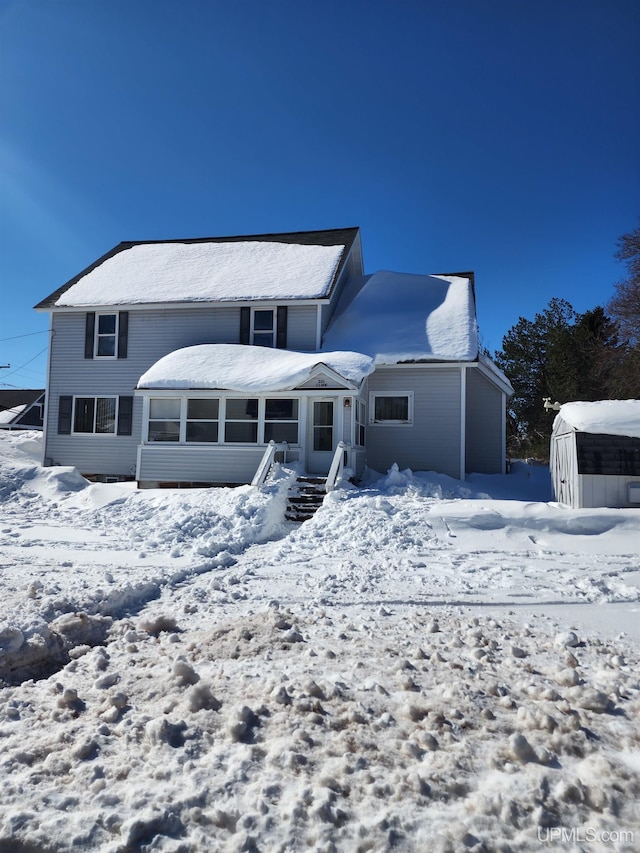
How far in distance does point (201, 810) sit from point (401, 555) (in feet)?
18.6

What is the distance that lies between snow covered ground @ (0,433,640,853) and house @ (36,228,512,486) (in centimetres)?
777

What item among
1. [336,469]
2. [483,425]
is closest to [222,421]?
[336,469]

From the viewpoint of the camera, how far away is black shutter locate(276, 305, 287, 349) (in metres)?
17.9

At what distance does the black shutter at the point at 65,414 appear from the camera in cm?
1856

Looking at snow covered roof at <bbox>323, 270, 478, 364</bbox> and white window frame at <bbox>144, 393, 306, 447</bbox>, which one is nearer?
white window frame at <bbox>144, 393, 306, 447</bbox>

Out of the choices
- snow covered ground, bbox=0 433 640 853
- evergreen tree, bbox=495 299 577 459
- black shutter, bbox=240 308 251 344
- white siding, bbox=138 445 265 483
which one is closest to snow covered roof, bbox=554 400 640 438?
snow covered ground, bbox=0 433 640 853

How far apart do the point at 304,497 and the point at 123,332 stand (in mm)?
10272

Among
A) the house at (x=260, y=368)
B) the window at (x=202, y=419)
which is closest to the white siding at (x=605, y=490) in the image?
the house at (x=260, y=368)

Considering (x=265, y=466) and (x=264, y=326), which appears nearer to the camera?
(x=265, y=466)

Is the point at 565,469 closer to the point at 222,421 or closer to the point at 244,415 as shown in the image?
the point at 244,415


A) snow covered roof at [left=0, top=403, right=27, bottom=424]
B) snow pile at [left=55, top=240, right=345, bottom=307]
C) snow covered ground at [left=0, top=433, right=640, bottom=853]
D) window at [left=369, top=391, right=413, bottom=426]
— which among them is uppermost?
snow pile at [left=55, top=240, right=345, bottom=307]

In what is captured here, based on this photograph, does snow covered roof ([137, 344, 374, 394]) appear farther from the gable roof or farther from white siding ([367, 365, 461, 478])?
the gable roof

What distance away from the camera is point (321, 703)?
3279 mm

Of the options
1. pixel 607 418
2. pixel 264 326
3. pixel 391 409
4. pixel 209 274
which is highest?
pixel 209 274
